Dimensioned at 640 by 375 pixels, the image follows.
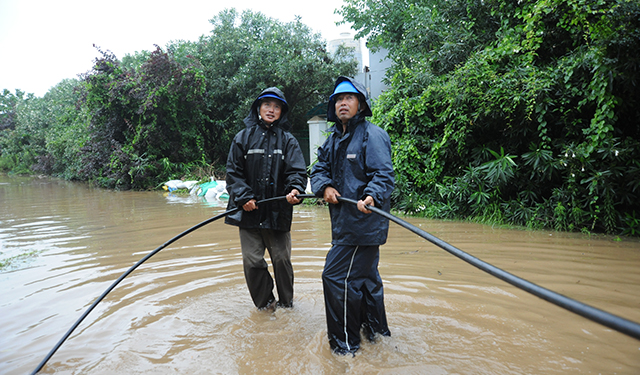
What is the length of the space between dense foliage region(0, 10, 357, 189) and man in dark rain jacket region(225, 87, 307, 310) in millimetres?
11941

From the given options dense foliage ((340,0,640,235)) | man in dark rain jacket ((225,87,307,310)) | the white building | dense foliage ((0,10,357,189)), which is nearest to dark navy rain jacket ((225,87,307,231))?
man in dark rain jacket ((225,87,307,310))

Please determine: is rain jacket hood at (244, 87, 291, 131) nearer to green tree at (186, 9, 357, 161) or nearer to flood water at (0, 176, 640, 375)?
flood water at (0, 176, 640, 375)

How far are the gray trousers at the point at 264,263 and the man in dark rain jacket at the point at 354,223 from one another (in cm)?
80

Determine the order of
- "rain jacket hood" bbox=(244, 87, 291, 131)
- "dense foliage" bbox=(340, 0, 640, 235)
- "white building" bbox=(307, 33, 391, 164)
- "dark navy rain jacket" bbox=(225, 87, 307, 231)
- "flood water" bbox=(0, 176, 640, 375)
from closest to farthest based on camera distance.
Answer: "flood water" bbox=(0, 176, 640, 375), "dark navy rain jacket" bbox=(225, 87, 307, 231), "rain jacket hood" bbox=(244, 87, 291, 131), "dense foliage" bbox=(340, 0, 640, 235), "white building" bbox=(307, 33, 391, 164)

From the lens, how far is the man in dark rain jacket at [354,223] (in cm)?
270

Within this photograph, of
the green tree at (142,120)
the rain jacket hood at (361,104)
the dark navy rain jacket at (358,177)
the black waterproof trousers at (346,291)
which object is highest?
the green tree at (142,120)

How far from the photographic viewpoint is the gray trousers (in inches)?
137

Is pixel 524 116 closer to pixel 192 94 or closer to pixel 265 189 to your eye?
pixel 265 189

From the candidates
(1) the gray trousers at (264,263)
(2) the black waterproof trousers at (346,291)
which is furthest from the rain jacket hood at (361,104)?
(1) the gray trousers at (264,263)

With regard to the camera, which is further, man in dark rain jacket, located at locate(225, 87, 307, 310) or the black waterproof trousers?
man in dark rain jacket, located at locate(225, 87, 307, 310)

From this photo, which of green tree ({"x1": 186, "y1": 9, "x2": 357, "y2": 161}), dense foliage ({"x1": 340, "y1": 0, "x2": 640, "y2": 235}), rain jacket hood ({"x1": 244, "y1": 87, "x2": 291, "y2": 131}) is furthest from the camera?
green tree ({"x1": 186, "y1": 9, "x2": 357, "y2": 161})

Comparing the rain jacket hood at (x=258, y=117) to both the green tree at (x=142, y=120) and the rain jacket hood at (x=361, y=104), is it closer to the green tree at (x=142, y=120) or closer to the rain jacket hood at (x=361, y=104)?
the rain jacket hood at (x=361, y=104)

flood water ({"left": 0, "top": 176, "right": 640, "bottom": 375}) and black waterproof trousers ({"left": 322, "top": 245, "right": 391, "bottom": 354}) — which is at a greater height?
black waterproof trousers ({"left": 322, "top": 245, "right": 391, "bottom": 354})

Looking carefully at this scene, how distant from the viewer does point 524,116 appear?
20.8ft
